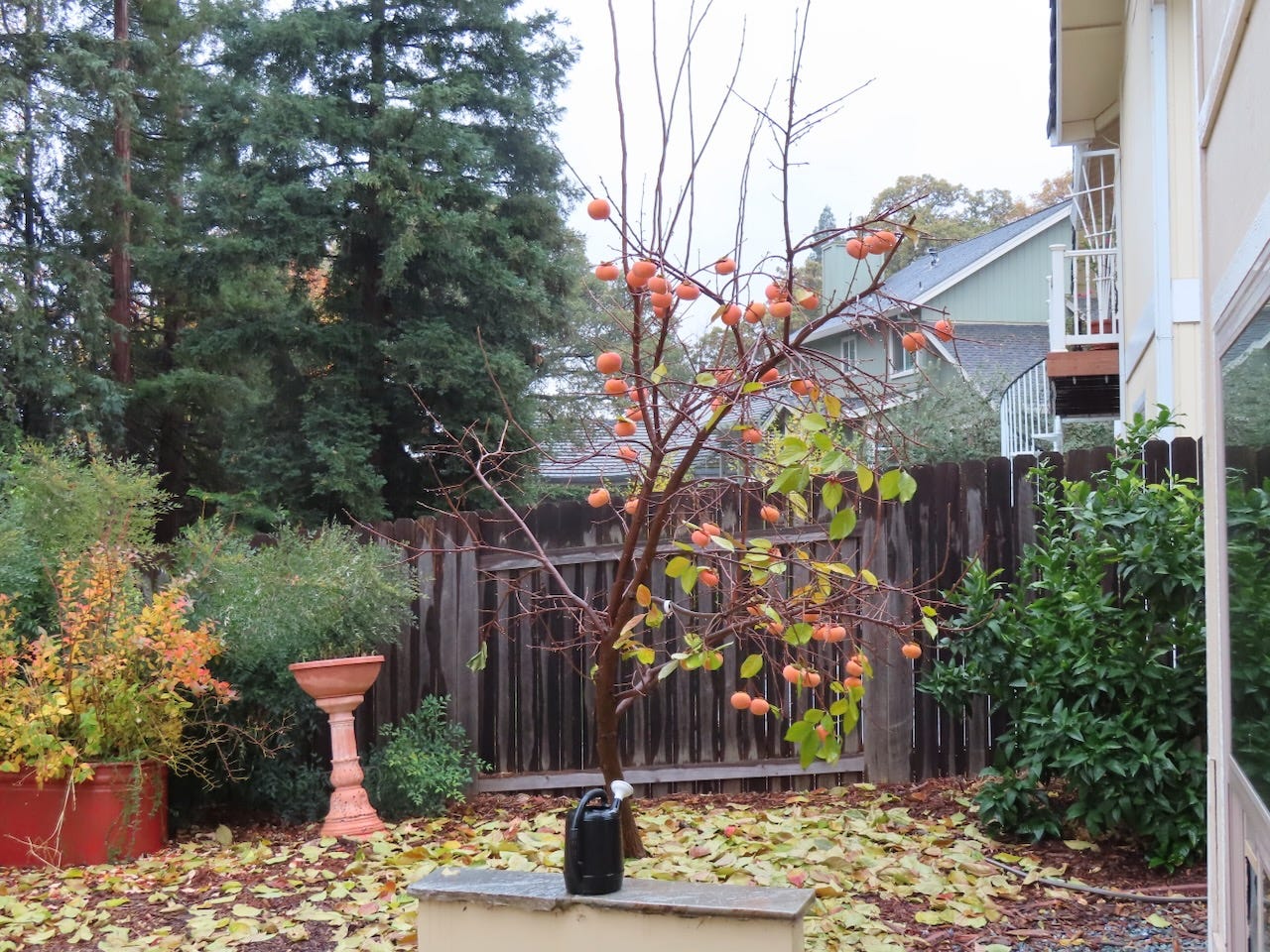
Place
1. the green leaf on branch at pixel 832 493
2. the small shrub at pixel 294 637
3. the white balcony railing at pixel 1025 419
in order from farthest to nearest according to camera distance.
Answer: the white balcony railing at pixel 1025 419 < the small shrub at pixel 294 637 < the green leaf on branch at pixel 832 493

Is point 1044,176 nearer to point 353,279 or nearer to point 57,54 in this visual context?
point 353,279

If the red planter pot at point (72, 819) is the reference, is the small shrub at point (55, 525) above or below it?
above

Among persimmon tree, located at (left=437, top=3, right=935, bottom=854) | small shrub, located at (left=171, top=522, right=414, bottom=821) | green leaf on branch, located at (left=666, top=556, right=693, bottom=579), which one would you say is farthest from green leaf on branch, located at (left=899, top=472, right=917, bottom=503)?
small shrub, located at (left=171, top=522, right=414, bottom=821)

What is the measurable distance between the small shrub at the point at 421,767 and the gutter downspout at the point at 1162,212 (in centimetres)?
453

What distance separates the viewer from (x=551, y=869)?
4.00 metres

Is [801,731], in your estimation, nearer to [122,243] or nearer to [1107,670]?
[1107,670]

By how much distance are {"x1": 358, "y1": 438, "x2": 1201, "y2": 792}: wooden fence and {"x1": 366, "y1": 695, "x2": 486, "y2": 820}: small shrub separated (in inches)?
7.7

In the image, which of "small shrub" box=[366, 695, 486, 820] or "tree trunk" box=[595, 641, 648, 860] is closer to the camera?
"tree trunk" box=[595, 641, 648, 860]

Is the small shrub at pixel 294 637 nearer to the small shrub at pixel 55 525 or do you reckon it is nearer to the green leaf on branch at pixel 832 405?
the small shrub at pixel 55 525

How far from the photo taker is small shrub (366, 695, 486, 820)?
5.48 meters

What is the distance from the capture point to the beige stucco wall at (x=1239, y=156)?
1912 mm

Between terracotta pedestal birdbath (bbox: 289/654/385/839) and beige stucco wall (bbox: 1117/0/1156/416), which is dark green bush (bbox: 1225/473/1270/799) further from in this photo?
beige stucco wall (bbox: 1117/0/1156/416)

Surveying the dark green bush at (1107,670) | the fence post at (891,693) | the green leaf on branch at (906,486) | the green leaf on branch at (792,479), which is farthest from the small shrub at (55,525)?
the green leaf on branch at (906,486)

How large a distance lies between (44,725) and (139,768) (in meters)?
0.46
